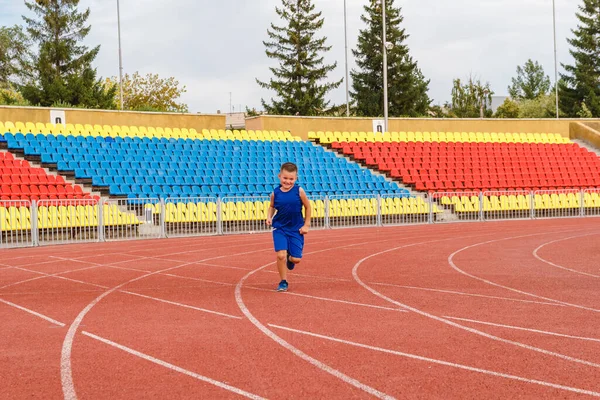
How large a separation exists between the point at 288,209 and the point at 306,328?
268cm

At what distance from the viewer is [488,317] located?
26.2 ft

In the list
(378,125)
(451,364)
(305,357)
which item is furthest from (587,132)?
(305,357)

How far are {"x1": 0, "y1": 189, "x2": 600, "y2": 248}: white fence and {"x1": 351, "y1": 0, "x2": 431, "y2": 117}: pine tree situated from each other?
111 feet

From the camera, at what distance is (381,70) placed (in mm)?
63531

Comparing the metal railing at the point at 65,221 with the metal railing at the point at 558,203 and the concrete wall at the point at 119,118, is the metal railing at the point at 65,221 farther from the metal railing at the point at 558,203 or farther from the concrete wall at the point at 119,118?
the metal railing at the point at 558,203

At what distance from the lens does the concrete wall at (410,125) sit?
120ft

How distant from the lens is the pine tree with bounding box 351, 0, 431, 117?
205ft

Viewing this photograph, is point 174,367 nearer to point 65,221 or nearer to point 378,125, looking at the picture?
point 65,221

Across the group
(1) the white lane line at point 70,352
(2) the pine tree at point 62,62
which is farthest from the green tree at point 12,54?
(1) the white lane line at point 70,352

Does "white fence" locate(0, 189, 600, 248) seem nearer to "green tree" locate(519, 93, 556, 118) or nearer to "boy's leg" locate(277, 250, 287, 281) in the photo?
"boy's leg" locate(277, 250, 287, 281)

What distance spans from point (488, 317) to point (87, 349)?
402 cm

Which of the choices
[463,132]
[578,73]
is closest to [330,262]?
[463,132]

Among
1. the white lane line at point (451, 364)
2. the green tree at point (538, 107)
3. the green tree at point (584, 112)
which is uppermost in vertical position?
the green tree at point (538, 107)

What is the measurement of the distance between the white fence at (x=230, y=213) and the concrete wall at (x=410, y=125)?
1093cm
